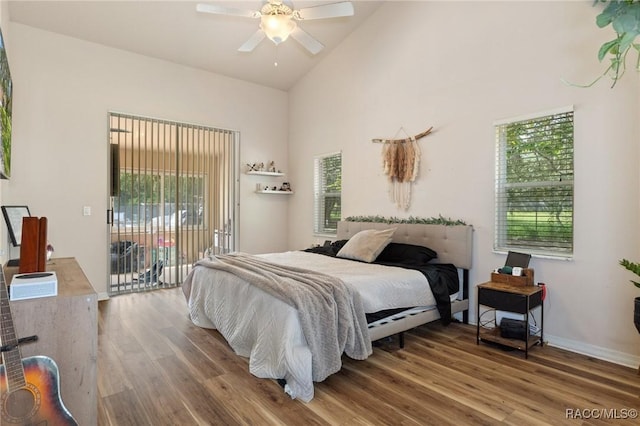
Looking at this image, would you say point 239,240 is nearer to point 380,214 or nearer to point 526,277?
point 380,214

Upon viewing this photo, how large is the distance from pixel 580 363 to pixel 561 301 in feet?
1.69

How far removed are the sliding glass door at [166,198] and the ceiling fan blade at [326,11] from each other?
3070mm

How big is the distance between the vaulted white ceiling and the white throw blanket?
341cm

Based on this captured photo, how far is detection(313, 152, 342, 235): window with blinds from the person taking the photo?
539 cm

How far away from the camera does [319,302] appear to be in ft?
7.72

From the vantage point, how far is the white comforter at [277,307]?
86.3 inches

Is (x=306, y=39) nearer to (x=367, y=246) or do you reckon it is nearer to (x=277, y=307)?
(x=367, y=246)

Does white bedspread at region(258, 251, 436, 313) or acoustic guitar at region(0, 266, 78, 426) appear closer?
acoustic guitar at region(0, 266, 78, 426)

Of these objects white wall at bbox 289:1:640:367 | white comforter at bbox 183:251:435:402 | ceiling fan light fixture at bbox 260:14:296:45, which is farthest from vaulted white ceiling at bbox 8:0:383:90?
white comforter at bbox 183:251:435:402

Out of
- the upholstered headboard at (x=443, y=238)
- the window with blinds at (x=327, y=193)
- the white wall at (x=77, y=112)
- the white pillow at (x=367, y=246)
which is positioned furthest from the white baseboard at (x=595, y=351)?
the white wall at (x=77, y=112)

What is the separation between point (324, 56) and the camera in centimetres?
548

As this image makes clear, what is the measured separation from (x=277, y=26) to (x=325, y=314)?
2403 mm

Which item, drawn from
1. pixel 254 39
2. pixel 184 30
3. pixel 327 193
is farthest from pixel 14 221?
pixel 327 193

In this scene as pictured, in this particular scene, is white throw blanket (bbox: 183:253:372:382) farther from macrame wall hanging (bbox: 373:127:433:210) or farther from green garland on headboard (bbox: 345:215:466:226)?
macrame wall hanging (bbox: 373:127:433:210)
